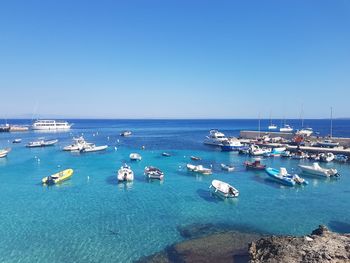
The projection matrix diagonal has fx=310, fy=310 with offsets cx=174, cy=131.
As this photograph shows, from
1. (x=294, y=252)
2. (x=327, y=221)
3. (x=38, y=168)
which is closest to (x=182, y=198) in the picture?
(x=327, y=221)

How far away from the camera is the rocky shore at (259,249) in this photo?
1992cm

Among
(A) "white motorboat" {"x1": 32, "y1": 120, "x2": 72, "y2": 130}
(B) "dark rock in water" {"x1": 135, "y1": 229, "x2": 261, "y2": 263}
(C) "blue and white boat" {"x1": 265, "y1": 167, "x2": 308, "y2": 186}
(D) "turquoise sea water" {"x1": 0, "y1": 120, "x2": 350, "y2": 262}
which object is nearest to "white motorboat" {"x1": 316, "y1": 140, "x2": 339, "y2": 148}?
(D) "turquoise sea water" {"x1": 0, "y1": 120, "x2": 350, "y2": 262}

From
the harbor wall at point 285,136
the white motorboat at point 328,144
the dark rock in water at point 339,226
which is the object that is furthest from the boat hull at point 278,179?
the harbor wall at point 285,136

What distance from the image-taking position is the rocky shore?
65.4 ft

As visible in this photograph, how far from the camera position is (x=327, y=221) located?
98.3 feet

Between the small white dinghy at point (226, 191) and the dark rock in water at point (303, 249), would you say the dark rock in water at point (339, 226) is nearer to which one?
the dark rock in water at point (303, 249)

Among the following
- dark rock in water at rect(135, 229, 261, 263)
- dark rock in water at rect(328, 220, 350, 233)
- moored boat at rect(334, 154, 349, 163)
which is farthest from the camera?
moored boat at rect(334, 154, 349, 163)

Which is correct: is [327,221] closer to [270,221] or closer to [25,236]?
[270,221]

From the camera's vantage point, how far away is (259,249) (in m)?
21.8

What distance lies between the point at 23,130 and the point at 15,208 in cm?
15080

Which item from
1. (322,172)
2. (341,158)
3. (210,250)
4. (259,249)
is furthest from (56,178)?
(341,158)

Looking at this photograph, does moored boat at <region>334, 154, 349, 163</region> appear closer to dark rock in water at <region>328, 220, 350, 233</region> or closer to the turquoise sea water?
the turquoise sea water

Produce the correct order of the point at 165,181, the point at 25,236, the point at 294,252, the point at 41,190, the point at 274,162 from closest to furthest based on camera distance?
the point at 294,252 < the point at 25,236 < the point at 41,190 < the point at 165,181 < the point at 274,162

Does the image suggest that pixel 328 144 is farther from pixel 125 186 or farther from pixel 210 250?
pixel 210 250
